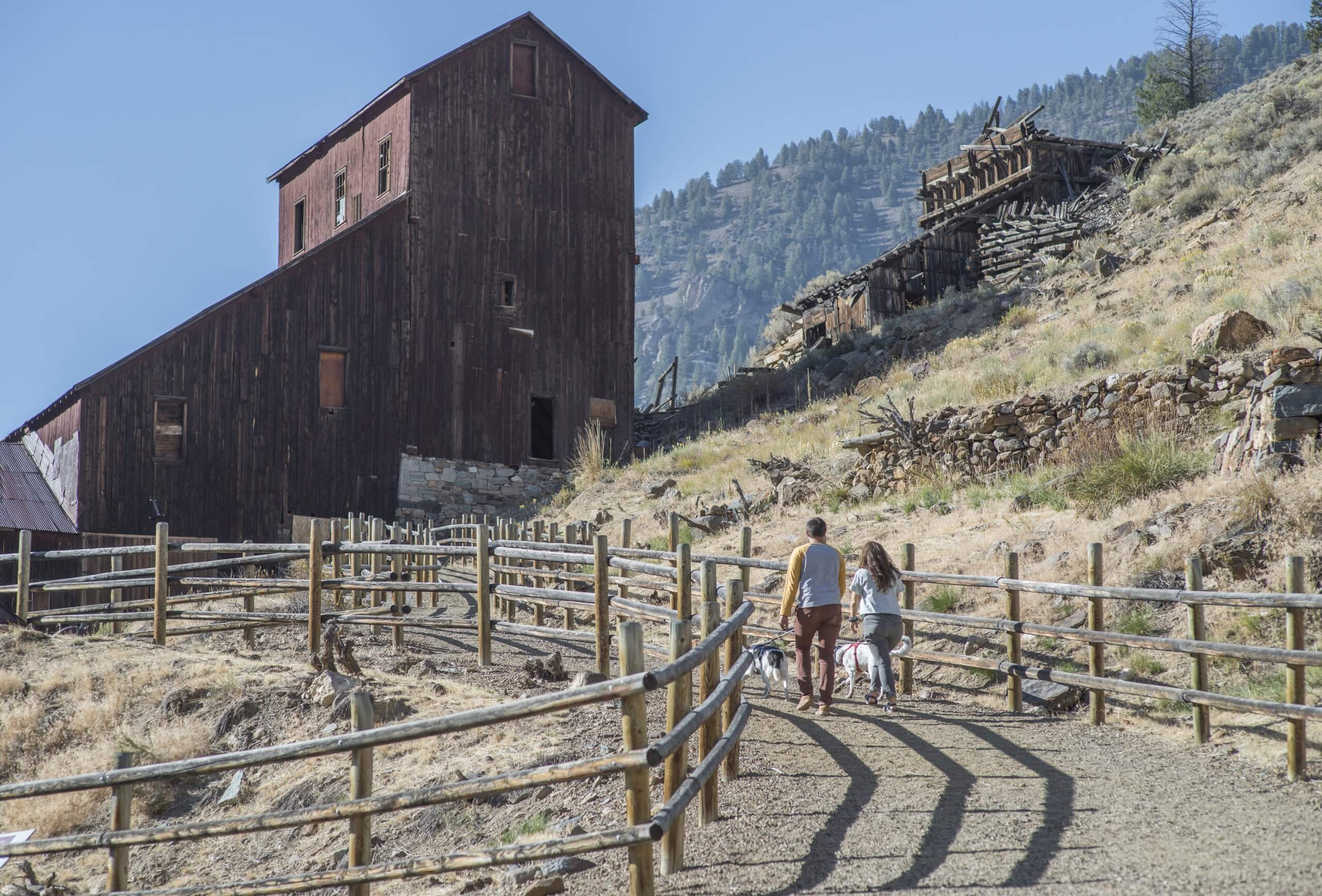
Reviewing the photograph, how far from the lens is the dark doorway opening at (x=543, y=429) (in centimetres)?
2898

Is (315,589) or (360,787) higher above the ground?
(315,589)

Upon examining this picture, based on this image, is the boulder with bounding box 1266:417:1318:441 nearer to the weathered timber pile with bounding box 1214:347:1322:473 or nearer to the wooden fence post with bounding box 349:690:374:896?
the weathered timber pile with bounding box 1214:347:1322:473

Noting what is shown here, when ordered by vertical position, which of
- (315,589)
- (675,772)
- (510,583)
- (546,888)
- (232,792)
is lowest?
(232,792)

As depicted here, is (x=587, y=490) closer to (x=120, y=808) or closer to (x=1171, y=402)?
(x=1171, y=402)

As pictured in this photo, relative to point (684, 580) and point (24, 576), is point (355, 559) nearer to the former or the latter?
point (24, 576)

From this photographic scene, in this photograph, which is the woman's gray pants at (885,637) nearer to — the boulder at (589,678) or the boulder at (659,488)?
the boulder at (589,678)

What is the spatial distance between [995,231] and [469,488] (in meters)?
18.7

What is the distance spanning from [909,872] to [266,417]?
70.7ft

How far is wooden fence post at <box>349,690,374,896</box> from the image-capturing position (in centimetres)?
641

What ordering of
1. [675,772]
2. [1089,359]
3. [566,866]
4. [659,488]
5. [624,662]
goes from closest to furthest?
[624,662] → [675,772] → [566,866] → [1089,359] → [659,488]

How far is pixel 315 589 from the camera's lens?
518 inches

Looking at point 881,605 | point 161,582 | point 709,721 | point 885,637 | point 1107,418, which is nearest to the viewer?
point 709,721

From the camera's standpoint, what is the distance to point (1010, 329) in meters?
27.8

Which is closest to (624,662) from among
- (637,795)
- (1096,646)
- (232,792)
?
(637,795)
